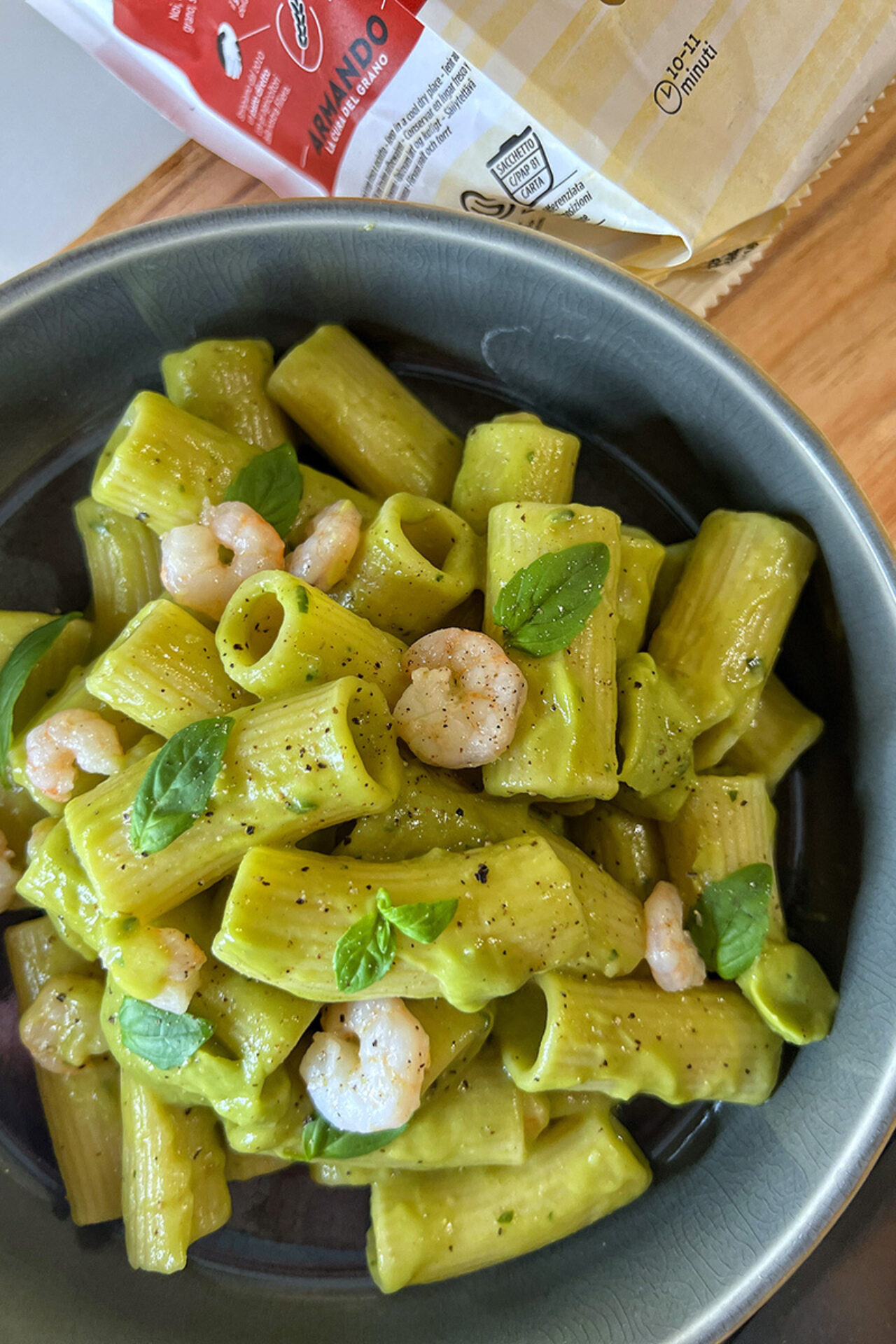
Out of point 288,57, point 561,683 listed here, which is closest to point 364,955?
point 561,683

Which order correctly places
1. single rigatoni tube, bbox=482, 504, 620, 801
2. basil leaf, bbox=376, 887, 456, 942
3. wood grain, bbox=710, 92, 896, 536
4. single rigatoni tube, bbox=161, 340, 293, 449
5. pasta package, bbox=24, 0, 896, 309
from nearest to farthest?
basil leaf, bbox=376, 887, 456, 942 → single rigatoni tube, bbox=482, 504, 620, 801 → pasta package, bbox=24, 0, 896, 309 → single rigatoni tube, bbox=161, 340, 293, 449 → wood grain, bbox=710, 92, 896, 536

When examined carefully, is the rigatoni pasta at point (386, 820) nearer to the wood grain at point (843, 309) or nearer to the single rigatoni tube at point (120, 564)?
the single rigatoni tube at point (120, 564)

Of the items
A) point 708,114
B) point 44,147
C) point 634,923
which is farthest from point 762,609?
point 44,147

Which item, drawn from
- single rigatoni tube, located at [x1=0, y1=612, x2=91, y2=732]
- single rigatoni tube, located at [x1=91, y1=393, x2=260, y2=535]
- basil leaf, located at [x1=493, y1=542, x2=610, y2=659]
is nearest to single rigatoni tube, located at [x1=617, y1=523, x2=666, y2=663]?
basil leaf, located at [x1=493, y1=542, x2=610, y2=659]

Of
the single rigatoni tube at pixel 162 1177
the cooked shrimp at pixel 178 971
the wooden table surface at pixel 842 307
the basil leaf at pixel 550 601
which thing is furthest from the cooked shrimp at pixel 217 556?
the wooden table surface at pixel 842 307

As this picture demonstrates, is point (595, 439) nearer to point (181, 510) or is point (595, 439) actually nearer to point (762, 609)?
point (762, 609)

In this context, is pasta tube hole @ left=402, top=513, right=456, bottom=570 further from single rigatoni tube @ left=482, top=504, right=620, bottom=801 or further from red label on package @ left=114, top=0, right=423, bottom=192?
red label on package @ left=114, top=0, right=423, bottom=192

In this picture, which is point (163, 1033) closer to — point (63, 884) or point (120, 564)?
point (63, 884)
